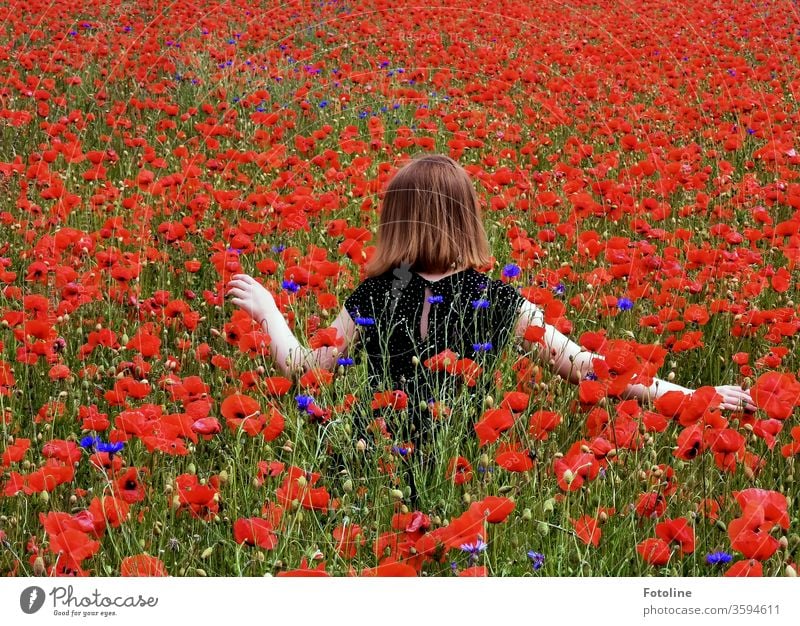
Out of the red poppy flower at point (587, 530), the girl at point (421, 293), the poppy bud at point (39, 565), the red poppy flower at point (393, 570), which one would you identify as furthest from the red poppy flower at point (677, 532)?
the poppy bud at point (39, 565)

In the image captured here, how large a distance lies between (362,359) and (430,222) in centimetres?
48

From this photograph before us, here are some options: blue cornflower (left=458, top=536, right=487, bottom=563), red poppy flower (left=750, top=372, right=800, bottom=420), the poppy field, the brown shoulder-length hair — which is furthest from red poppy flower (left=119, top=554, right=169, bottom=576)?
red poppy flower (left=750, top=372, right=800, bottom=420)

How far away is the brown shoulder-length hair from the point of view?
3041 millimetres

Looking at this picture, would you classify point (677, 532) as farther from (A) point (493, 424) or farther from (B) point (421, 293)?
(B) point (421, 293)

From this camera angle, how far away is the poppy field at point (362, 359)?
220 centimetres

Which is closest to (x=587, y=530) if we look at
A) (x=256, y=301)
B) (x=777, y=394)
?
(x=777, y=394)

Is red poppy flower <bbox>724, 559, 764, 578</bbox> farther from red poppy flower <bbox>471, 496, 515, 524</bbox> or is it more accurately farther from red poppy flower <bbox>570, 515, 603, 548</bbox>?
red poppy flower <bbox>471, 496, 515, 524</bbox>

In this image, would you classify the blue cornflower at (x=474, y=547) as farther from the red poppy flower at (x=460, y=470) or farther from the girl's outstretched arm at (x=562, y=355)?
the girl's outstretched arm at (x=562, y=355)

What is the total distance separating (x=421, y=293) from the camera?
3.10 meters

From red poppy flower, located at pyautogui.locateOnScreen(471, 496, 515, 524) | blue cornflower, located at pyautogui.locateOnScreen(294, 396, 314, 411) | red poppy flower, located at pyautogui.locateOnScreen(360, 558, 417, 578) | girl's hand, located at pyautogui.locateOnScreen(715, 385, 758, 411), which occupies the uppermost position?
blue cornflower, located at pyautogui.locateOnScreen(294, 396, 314, 411)

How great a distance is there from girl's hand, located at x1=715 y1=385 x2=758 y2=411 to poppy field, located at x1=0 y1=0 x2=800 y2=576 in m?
0.05
